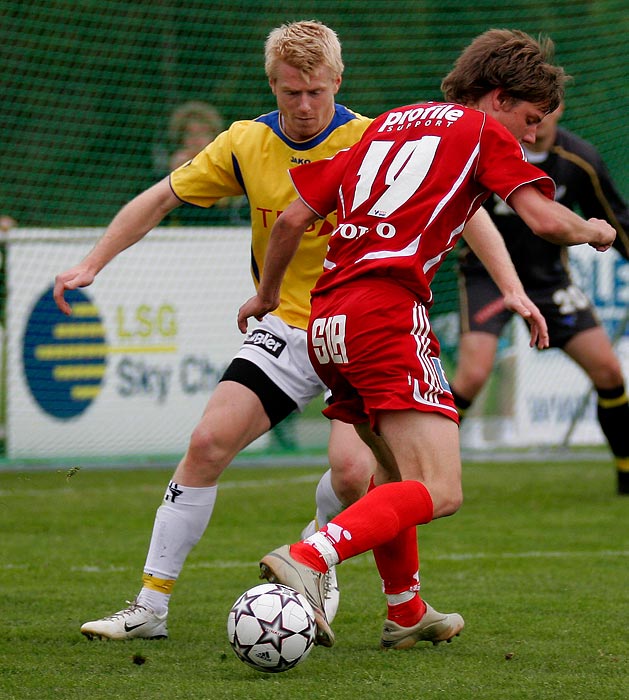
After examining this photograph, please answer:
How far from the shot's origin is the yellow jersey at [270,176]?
14.5 ft

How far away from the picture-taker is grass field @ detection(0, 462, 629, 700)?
3396 millimetres

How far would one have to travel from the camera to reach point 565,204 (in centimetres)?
764

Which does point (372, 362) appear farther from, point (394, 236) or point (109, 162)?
point (109, 162)

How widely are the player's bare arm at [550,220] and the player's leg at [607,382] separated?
4085mm

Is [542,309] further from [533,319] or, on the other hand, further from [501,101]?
[501,101]

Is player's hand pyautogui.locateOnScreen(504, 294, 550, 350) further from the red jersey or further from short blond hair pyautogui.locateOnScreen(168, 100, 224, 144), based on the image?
short blond hair pyautogui.locateOnScreen(168, 100, 224, 144)

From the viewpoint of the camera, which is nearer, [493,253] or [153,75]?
[493,253]

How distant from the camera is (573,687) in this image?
333 centimetres

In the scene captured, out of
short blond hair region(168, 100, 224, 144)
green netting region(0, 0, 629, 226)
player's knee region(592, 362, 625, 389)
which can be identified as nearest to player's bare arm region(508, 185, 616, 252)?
player's knee region(592, 362, 625, 389)

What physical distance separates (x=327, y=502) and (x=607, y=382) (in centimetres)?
352

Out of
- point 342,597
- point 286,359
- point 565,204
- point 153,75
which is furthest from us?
point 153,75

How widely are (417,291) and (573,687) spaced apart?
1.14 meters

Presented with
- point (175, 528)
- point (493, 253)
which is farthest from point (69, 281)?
point (493, 253)

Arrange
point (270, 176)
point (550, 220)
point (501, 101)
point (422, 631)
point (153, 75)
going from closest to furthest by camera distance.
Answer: point (550, 220) < point (501, 101) < point (422, 631) < point (270, 176) < point (153, 75)
